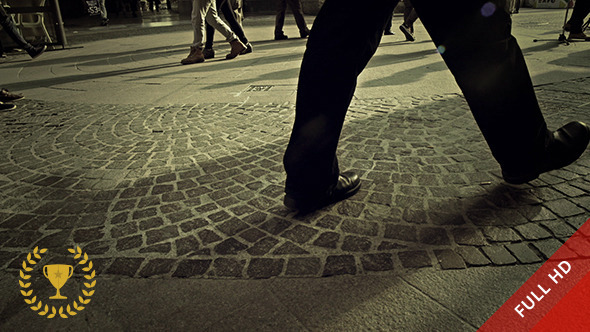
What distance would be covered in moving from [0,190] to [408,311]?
2.27m

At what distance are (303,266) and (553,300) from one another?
840 mm

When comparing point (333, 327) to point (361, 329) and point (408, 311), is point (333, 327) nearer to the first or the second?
point (361, 329)

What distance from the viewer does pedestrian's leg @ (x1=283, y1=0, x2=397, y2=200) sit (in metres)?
1.38

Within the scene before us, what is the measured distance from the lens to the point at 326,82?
1.49 meters

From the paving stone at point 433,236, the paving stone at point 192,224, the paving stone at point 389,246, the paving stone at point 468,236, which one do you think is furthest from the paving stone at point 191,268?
the paving stone at point 468,236

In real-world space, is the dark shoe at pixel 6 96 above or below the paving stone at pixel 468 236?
above

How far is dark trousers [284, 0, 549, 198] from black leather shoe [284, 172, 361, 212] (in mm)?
39

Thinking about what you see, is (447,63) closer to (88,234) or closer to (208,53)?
(88,234)

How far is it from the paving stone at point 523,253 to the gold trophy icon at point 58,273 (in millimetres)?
1700

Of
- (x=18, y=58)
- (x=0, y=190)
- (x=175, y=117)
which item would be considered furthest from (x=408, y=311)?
(x=18, y=58)

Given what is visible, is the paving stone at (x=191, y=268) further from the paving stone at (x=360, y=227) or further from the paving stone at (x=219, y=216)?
the paving stone at (x=360, y=227)

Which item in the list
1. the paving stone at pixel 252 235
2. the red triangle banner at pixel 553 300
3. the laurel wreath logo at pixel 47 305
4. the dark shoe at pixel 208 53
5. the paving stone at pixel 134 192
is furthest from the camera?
the dark shoe at pixel 208 53

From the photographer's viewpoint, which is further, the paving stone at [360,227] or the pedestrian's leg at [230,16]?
the pedestrian's leg at [230,16]

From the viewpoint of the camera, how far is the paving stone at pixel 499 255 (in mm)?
1436
